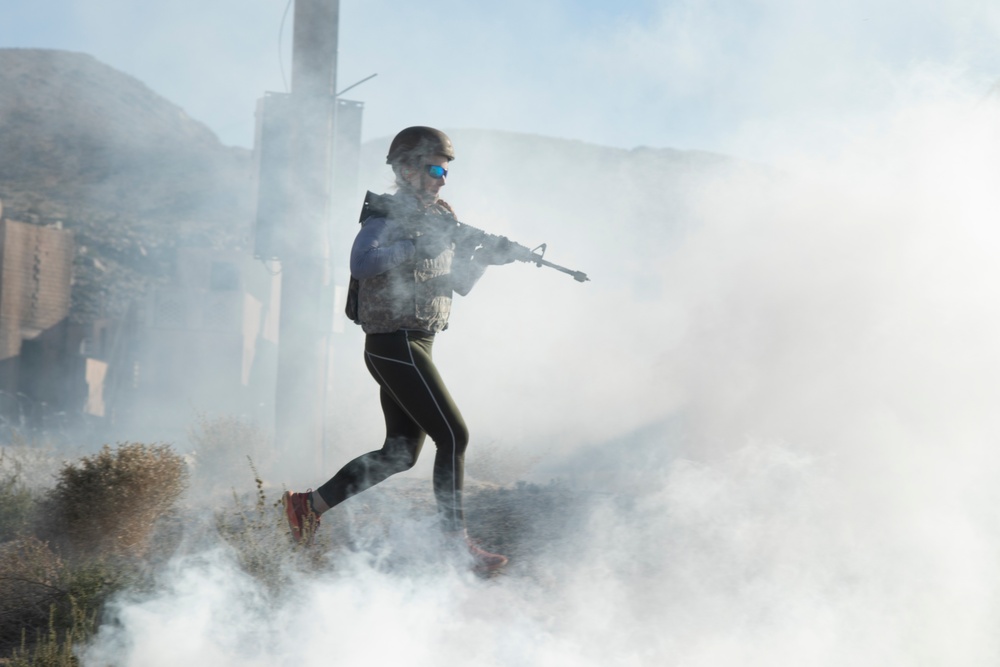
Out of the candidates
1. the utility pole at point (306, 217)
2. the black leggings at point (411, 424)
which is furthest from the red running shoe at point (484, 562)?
the utility pole at point (306, 217)

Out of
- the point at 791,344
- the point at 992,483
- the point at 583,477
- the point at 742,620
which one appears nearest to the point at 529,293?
the point at 583,477

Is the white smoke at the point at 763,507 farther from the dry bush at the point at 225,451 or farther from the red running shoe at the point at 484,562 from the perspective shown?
the dry bush at the point at 225,451

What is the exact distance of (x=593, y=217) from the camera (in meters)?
44.2

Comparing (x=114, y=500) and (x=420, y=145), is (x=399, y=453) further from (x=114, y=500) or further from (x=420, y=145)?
(x=114, y=500)

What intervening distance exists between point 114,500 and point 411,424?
1.71 meters

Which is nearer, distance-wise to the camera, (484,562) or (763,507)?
(484,562)

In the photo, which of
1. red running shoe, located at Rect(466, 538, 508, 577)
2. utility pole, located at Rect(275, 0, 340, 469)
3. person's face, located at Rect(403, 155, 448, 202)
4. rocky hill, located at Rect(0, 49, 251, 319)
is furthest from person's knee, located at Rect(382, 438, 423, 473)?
rocky hill, located at Rect(0, 49, 251, 319)

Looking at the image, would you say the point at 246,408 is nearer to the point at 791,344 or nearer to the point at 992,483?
the point at 791,344

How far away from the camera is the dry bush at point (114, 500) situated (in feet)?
15.6

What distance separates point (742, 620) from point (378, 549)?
5.41ft

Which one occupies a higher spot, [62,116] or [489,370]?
[62,116]

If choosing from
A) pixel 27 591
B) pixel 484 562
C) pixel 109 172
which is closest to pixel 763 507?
pixel 484 562

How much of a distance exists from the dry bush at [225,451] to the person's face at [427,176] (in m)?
4.90

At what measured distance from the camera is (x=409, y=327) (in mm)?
3924
